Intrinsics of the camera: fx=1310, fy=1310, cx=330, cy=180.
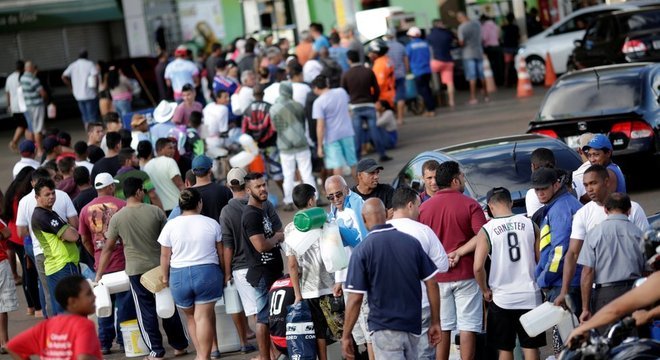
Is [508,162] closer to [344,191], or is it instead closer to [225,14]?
[344,191]

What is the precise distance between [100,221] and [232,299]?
1653mm

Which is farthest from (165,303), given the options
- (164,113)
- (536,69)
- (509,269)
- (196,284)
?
(536,69)

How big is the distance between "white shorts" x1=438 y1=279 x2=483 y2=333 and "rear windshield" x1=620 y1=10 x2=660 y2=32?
15111mm

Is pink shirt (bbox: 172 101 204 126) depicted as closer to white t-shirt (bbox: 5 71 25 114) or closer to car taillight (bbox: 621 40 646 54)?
white t-shirt (bbox: 5 71 25 114)

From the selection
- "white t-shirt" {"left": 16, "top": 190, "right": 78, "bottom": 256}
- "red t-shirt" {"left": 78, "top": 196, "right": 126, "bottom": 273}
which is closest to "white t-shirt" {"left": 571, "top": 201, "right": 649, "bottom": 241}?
"red t-shirt" {"left": 78, "top": 196, "right": 126, "bottom": 273}

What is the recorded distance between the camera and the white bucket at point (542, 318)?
342 inches

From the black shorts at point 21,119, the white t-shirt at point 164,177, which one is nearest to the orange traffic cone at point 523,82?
the black shorts at point 21,119

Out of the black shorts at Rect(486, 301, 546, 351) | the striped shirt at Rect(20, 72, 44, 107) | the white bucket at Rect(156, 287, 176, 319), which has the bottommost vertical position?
the black shorts at Rect(486, 301, 546, 351)

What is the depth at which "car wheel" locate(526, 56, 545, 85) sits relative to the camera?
2842 centimetres

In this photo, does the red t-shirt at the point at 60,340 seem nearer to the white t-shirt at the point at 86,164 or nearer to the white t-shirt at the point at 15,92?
the white t-shirt at the point at 86,164

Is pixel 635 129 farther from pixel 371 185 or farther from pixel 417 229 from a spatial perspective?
pixel 417 229

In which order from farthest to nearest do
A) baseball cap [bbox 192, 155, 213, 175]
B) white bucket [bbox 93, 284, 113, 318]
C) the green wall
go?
the green wall
baseball cap [bbox 192, 155, 213, 175]
white bucket [bbox 93, 284, 113, 318]

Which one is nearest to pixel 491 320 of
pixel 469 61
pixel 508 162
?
pixel 508 162

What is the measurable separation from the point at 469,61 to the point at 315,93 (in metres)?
8.65
